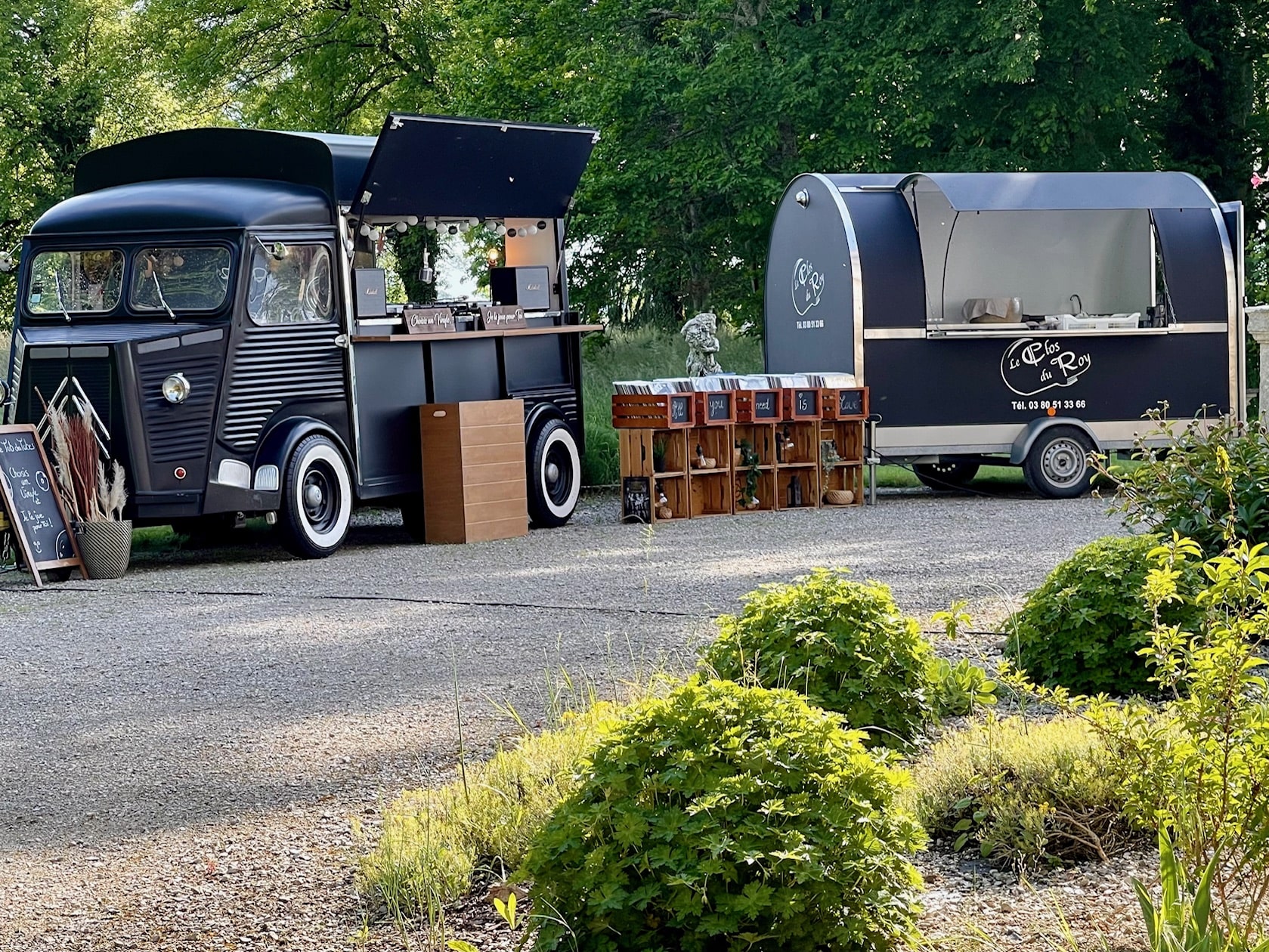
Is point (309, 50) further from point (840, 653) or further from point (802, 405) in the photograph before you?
point (840, 653)

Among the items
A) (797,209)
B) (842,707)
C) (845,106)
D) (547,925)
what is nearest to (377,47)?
(845,106)

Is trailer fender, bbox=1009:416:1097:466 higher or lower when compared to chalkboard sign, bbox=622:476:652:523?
higher

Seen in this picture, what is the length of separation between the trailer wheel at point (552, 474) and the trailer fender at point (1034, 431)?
3782 mm

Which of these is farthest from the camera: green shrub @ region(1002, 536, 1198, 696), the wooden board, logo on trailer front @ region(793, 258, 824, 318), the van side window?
logo on trailer front @ region(793, 258, 824, 318)

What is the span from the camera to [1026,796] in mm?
4434

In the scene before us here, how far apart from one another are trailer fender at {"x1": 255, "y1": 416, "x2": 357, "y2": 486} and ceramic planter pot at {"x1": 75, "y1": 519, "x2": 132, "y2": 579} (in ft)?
3.24

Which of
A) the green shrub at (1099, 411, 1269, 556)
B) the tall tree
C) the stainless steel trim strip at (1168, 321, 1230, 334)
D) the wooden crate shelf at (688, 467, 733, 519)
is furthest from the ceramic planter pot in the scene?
the tall tree

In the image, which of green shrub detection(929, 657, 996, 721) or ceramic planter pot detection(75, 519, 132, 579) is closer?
green shrub detection(929, 657, 996, 721)

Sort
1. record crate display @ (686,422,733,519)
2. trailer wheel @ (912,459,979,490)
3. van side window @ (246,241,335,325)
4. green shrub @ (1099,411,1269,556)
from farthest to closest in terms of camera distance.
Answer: trailer wheel @ (912,459,979,490), record crate display @ (686,422,733,519), van side window @ (246,241,335,325), green shrub @ (1099,411,1269,556)

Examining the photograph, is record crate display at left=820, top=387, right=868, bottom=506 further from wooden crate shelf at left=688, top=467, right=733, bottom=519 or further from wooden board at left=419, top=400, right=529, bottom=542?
wooden board at left=419, top=400, right=529, bottom=542

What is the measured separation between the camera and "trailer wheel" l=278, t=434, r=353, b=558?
11.3 m

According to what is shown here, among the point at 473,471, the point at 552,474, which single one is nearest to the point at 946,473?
the point at 552,474

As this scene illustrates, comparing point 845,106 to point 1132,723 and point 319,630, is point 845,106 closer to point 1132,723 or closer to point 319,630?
point 319,630

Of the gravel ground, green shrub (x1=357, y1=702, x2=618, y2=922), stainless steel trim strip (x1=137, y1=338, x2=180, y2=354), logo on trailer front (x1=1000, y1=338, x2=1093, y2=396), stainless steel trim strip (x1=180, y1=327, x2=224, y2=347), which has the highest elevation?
stainless steel trim strip (x1=180, y1=327, x2=224, y2=347)
